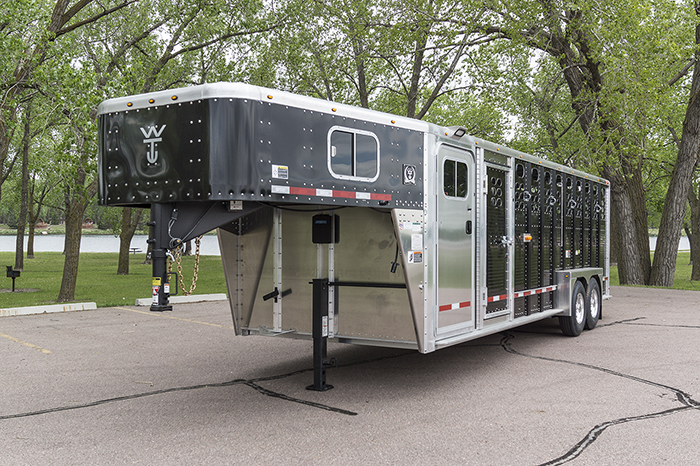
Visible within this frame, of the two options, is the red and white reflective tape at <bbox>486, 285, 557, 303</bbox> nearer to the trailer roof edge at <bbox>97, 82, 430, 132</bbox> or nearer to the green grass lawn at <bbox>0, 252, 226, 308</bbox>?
the trailer roof edge at <bbox>97, 82, 430, 132</bbox>

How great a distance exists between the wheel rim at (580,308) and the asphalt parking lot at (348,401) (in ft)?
1.34

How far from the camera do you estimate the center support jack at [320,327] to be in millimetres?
6289

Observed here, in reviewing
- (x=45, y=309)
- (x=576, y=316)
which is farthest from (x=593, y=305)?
(x=45, y=309)

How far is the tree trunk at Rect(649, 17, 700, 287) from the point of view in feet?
61.0

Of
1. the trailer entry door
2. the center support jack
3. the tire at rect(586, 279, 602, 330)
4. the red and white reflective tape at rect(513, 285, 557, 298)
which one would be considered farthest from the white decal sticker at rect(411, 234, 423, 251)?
the tire at rect(586, 279, 602, 330)

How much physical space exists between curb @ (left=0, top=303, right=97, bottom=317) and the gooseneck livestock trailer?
706cm

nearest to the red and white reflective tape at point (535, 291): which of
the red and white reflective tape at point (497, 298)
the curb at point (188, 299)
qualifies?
the red and white reflective tape at point (497, 298)

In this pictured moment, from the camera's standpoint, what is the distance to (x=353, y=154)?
224 inches

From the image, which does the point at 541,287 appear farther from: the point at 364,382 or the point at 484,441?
the point at 484,441

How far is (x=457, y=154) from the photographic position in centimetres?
684

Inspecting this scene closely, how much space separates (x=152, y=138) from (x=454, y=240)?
3367 millimetres

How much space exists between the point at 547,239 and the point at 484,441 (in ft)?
16.4

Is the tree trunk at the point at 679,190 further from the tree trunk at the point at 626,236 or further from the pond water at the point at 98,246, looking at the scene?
the pond water at the point at 98,246

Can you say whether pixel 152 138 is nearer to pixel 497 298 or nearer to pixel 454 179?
pixel 454 179
